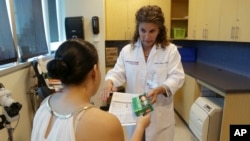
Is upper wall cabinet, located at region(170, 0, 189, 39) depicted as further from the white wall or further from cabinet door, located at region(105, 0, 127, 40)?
the white wall

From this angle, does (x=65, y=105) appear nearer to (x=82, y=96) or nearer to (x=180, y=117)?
(x=82, y=96)

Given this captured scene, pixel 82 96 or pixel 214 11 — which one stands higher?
pixel 214 11

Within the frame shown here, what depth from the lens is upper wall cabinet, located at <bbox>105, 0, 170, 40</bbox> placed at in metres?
3.91

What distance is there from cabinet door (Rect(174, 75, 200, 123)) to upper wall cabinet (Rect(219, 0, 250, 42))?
28.2 inches

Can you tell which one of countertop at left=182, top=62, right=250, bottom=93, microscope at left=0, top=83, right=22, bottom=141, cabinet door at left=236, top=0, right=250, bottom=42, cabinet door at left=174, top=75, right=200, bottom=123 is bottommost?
cabinet door at left=174, top=75, right=200, bottom=123

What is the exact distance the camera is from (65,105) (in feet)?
2.86

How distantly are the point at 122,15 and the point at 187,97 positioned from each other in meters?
1.77

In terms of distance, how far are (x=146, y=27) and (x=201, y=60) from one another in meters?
2.84

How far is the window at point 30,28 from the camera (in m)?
2.34

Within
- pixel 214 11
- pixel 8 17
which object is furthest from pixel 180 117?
pixel 8 17

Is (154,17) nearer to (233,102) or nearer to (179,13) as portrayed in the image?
(233,102)

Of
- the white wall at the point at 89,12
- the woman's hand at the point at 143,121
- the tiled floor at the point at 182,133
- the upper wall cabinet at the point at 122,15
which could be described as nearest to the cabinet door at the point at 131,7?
the upper wall cabinet at the point at 122,15

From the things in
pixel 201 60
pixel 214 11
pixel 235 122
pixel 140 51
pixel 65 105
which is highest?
pixel 214 11

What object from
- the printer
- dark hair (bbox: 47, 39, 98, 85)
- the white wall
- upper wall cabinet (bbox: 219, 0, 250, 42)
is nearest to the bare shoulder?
dark hair (bbox: 47, 39, 98, 85)
